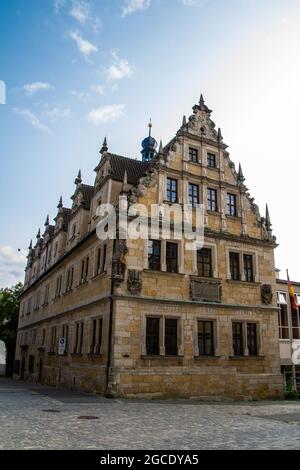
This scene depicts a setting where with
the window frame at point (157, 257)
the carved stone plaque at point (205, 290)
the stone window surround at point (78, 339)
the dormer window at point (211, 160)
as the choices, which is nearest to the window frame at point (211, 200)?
the dormer window at point (211, 160)

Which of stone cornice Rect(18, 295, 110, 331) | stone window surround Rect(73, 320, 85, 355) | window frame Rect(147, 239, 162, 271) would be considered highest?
window frame Rect(147, 239, 162, 271)

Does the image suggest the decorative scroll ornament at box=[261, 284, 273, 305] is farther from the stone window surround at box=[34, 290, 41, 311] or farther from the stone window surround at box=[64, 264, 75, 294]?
the stone window surround at box=[34, 290, 41, 311]

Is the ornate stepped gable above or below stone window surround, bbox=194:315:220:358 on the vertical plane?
above

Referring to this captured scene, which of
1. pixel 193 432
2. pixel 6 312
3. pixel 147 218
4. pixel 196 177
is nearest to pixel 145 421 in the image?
pixel 193 432

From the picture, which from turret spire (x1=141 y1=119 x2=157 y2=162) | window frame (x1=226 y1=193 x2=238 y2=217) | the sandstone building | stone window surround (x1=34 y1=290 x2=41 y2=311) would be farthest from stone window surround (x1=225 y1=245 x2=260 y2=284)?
stone window surround (x1=34 y1=290 x2=41 y2=311)

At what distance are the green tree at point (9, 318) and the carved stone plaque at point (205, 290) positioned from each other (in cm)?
3459

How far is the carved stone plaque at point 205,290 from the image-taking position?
2038 centimetres

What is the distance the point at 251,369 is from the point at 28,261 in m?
35.5

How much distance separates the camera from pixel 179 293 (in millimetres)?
19953

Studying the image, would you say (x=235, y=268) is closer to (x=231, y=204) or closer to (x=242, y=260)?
(x=242, y=260)

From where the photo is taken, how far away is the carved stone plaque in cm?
2038

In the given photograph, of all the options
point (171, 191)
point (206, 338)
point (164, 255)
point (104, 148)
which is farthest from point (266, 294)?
point (104, 148)

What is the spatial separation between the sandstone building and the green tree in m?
25.7

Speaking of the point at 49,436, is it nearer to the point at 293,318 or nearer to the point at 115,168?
the point at 115,168
